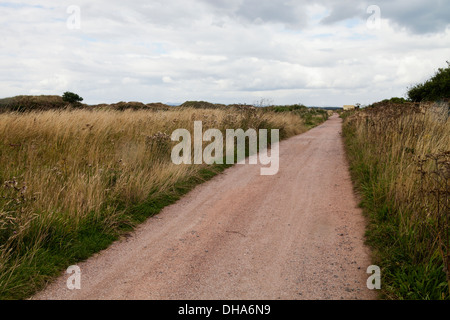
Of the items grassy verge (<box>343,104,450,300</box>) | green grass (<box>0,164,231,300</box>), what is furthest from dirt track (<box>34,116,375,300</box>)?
grassy verge (<box>343,104,450,300</box>)

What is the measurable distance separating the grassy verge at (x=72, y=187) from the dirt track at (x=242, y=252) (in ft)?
1.00

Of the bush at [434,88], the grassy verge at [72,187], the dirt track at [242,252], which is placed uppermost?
the bush at [434,88]

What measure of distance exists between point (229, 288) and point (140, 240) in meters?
1.90

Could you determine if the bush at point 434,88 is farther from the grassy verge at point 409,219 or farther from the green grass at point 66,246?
the green grass at point 66,246

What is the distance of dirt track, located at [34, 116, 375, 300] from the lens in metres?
3.73

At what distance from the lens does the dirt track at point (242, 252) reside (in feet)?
12.3

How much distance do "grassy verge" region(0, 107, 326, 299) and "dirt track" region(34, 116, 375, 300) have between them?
30cm

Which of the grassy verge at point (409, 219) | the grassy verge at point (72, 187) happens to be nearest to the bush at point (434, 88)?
the grassy verge at point (409, 219)

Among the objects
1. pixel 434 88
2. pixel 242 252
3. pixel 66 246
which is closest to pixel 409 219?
pixel 242 252

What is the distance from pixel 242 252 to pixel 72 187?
308 cm

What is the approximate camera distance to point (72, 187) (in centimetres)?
561

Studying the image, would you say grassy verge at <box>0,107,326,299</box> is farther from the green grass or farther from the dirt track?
the dirt track
